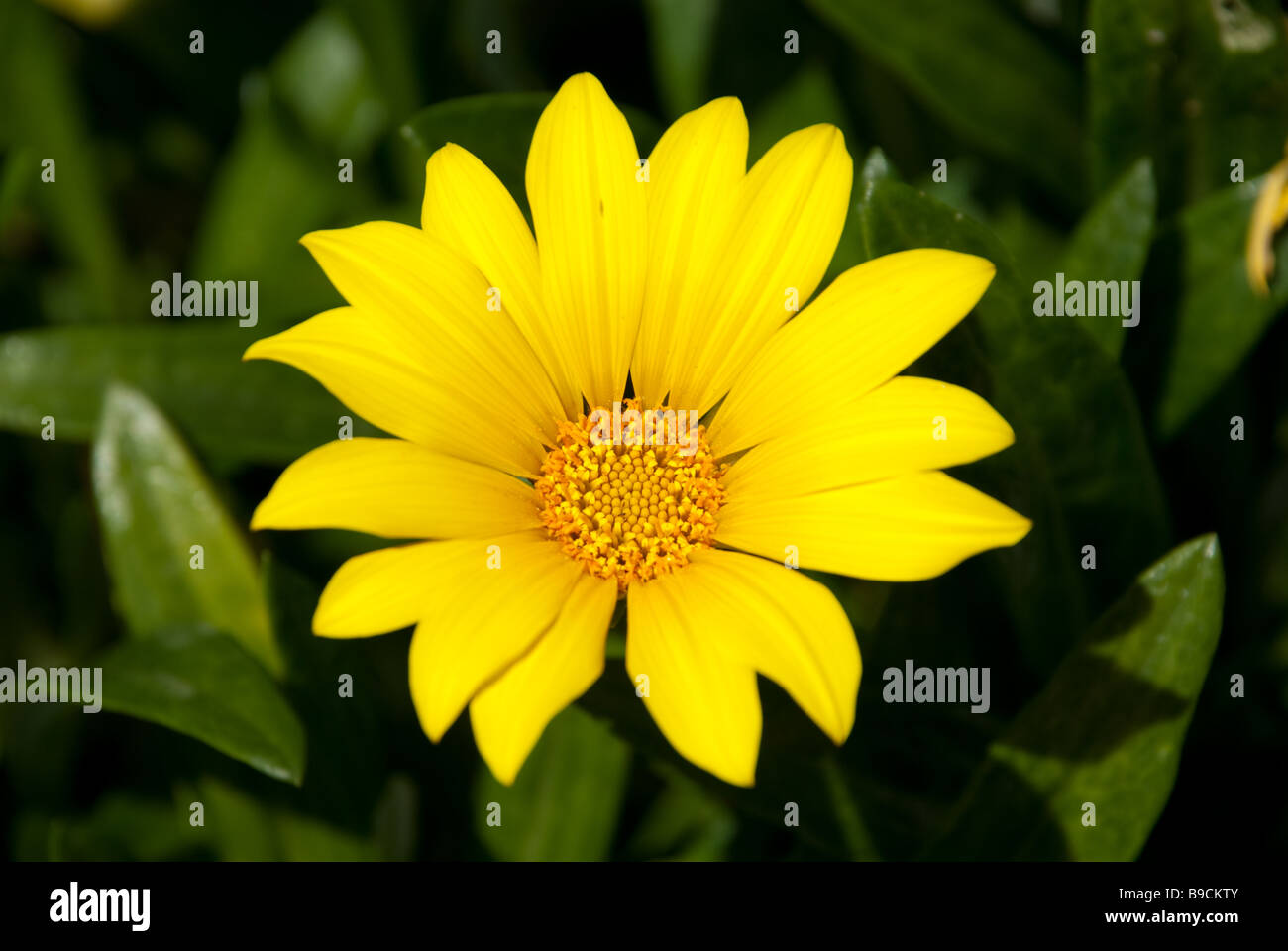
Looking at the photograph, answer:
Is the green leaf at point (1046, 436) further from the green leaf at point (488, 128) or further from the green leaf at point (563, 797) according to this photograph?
the green leaf at point (563, 797)

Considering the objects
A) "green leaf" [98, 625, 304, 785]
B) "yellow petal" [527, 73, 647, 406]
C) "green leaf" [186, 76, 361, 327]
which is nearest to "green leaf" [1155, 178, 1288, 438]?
"yellow petal" [527, 73, 647, 406]

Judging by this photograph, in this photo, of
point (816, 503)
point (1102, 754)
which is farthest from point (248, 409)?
point (1102, 754)

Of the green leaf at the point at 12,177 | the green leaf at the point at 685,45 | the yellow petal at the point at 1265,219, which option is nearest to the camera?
the yellow petal at the point at 1265,219

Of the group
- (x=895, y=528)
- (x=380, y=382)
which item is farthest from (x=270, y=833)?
(x=895, y=528)

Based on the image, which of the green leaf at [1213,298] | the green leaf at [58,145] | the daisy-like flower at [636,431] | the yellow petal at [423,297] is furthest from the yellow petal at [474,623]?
the green leaf at [58,145]

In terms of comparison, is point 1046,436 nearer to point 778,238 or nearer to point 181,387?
point 778,238
